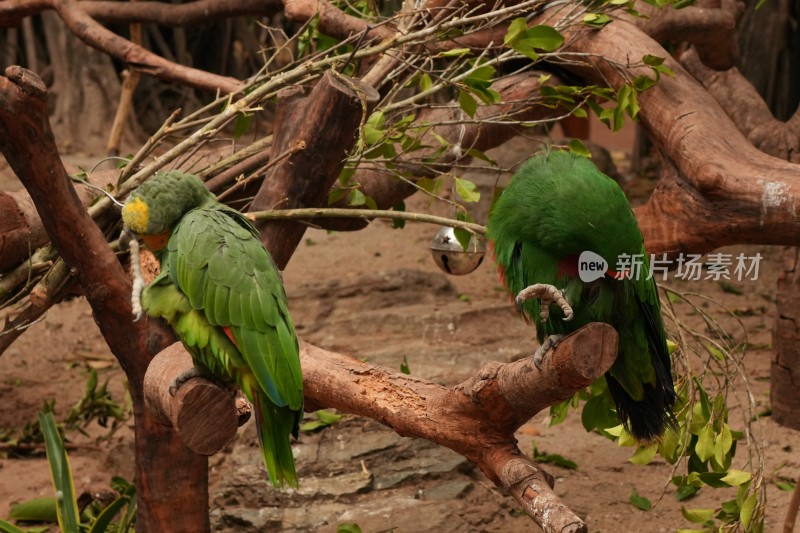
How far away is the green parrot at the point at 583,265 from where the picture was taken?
5.67 feet

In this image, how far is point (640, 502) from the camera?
3100 mm

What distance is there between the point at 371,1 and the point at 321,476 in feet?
5.46

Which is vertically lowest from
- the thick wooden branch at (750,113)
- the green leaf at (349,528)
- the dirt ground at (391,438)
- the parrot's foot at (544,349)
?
the dirt ground at (391,438)

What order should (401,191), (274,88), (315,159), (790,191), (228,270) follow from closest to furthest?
(228,270) < (790,191) < (315,159) < (274,88) < (401,191)

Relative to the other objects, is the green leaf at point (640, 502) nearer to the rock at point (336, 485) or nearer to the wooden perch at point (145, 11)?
the rock at point (336, 485)

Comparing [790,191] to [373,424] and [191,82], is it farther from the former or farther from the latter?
[191,82]

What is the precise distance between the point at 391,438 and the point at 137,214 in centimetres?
173

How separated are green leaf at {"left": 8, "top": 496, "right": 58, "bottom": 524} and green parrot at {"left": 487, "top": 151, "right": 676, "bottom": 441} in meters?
2.00

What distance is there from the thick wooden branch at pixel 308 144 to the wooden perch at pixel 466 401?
17.3 inches

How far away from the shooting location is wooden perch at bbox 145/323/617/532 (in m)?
1.62

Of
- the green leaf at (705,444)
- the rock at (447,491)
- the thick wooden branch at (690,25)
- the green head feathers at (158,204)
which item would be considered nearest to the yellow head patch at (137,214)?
the green head feathers at (158,204)

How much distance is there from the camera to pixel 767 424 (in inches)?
140

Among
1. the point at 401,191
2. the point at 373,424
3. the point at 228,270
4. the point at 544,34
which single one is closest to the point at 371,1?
the point at 401,191

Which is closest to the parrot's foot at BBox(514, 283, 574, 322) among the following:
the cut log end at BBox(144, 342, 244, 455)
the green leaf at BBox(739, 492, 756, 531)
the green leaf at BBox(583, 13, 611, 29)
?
the cut log end at BBox(144, 342, 244, 455)
